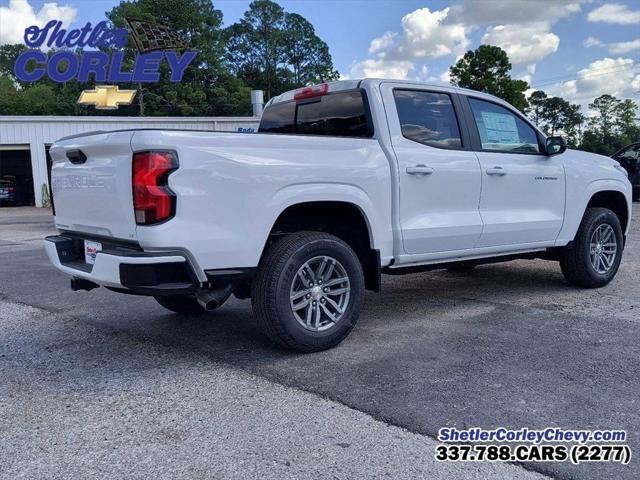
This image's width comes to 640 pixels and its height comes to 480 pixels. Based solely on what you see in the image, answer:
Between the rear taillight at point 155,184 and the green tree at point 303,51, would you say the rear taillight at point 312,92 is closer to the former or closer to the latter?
the rear taillight at point 155,184

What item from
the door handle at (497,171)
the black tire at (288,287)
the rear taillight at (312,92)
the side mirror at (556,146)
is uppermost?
the rear taillight at (312,92)

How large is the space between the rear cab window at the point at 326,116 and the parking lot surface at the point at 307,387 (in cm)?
166

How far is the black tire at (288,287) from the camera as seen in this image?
13.0 feet

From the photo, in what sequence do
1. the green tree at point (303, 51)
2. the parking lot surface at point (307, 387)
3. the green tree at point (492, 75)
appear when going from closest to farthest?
the parking lot surface at point (307, 387) → the green tree at point (492, 75) → the green tree at point (303, 51)

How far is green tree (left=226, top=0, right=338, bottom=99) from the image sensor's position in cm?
7131

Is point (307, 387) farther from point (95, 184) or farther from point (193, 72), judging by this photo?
point (193, 72)

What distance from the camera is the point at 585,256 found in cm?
612

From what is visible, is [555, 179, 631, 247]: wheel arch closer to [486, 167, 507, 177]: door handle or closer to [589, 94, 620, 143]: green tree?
[486, 167, 507, 177]: door handle

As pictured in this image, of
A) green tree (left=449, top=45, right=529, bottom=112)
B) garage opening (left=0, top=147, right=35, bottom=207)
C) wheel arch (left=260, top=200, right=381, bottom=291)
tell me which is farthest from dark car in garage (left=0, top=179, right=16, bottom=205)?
green tree (left=449, top=45, right=529, bottom=112)

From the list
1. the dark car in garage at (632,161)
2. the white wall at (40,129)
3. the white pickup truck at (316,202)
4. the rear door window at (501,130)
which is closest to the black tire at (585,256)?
the white pickup truck at (316,202)

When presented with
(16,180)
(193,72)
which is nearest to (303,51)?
(193,72)

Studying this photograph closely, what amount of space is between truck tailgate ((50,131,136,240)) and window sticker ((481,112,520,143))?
3.27m

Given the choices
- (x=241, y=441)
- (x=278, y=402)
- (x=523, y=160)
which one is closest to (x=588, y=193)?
(x=523, y=160)

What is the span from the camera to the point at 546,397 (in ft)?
11.2
